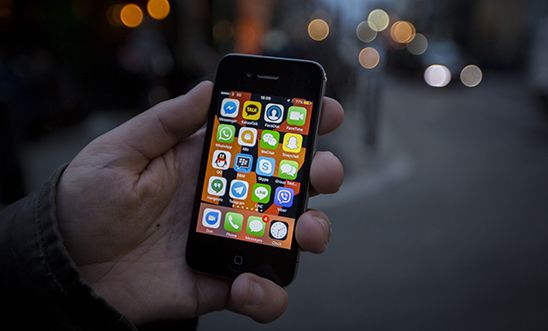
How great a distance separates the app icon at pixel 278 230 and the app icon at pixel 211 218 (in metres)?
0.22

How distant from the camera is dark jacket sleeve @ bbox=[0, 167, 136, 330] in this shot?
1.48 metres

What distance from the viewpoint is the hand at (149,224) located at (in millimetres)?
1785

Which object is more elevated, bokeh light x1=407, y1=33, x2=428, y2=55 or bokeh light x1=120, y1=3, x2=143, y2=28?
bokeh light x1=120, y1=3, x2=143, y2=28

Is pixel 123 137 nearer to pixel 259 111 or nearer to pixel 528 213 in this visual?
pixel 259 111

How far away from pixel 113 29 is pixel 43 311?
14224 mm

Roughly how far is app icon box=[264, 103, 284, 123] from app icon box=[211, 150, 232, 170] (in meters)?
0.21

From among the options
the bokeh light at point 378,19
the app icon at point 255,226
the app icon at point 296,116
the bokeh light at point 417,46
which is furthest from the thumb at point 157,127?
the bokeh light at point 417,46

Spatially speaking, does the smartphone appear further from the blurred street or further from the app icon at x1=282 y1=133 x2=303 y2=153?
the blurred street

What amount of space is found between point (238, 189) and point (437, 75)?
64.8 feet

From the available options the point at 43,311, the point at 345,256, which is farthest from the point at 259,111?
the point at 345,256

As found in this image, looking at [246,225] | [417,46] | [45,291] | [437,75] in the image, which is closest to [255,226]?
[246,225]

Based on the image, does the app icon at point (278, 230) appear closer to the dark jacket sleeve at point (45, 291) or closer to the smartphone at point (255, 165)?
the smartphone at point (255, 165)

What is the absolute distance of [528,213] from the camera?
5492mm

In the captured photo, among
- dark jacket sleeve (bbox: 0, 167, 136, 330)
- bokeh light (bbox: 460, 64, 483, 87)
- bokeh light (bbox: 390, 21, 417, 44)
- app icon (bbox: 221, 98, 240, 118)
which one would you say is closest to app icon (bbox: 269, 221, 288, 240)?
app icon (bbox: 221, 98, 240, 118)
